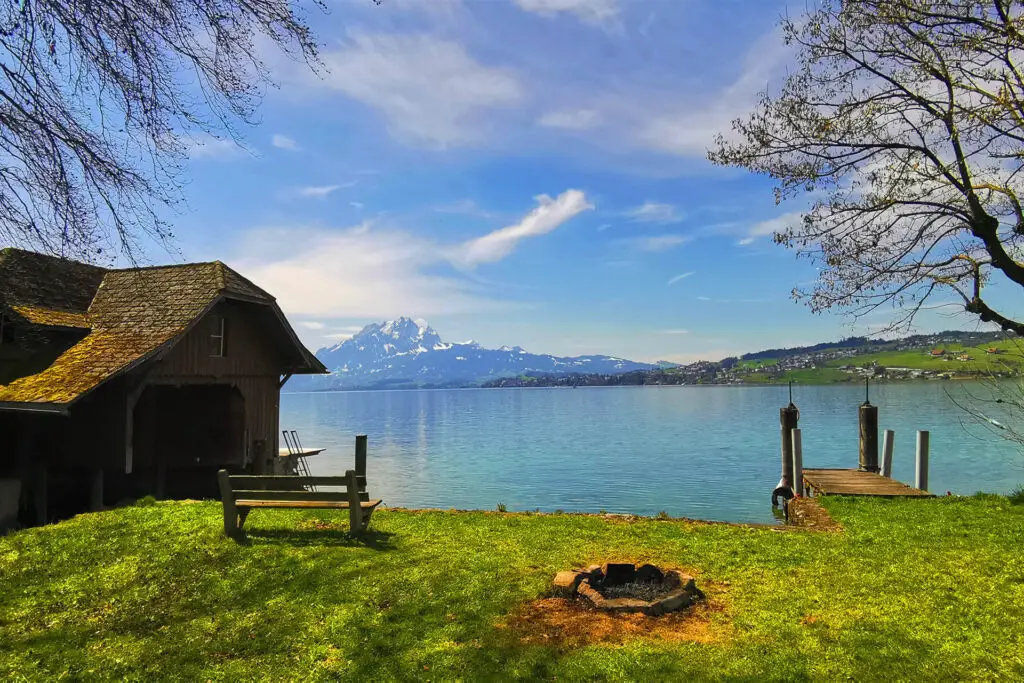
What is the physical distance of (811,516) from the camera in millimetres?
14992

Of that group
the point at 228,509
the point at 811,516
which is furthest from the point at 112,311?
the point at 811,516

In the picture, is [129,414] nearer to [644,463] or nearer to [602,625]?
[602,625]

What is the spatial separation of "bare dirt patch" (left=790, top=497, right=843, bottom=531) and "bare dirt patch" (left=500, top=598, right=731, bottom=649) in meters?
6.61

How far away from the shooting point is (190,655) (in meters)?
6.98

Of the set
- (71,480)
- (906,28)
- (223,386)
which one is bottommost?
(71,480)

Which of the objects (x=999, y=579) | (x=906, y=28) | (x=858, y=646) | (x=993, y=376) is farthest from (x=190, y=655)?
(x=993, y=376)

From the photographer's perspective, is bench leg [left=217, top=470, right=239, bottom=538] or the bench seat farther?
the bench seat

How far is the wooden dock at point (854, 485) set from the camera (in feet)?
56.2

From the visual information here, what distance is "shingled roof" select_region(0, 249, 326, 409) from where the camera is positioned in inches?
679

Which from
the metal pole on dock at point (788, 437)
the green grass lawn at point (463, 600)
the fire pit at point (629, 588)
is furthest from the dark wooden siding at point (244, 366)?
the metal pole on dock at point (788, 437)

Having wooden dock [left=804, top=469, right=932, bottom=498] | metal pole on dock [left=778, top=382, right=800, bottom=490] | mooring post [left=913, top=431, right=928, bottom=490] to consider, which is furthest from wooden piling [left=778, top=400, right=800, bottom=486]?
mooring post [left=913, top=431, right=928, bottom=490]

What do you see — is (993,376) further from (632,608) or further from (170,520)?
(170,520)

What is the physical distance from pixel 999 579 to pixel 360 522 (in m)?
10.4

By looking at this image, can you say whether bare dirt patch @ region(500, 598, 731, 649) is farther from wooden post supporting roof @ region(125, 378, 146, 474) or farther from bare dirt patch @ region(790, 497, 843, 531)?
wooden post supporting roof @ region(125, 378, 146, 474)
